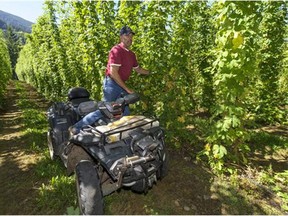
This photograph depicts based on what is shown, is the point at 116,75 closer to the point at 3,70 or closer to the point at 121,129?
the point at 121,129

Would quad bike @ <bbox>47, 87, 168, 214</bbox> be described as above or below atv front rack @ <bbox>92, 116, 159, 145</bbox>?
below

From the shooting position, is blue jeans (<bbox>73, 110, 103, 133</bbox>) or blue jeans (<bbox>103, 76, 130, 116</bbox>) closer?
blue jeans (<bbox>73, 110, 103, 133</bbox>)

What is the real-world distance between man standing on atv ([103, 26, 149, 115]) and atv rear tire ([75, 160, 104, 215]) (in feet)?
5.79

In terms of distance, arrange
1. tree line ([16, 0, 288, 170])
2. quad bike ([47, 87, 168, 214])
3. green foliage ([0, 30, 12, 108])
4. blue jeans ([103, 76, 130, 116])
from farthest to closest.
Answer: green foliage ([0, 30, 12, 108]) < blue jeans ([103, 76, 130, 116]) < tree line ([16, 0, 288, 170]) < quad bike ([47, 87, 168, 214])

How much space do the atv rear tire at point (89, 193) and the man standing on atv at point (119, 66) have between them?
1765mm

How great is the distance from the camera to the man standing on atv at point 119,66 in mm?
4953

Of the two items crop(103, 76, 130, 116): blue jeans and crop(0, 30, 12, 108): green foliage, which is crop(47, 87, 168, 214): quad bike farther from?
crop(0, 30, 12, 108): green foliage

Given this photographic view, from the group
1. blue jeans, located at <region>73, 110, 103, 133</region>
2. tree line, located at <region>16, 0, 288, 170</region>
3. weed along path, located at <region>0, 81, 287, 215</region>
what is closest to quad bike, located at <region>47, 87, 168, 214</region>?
blue jeans, located at <region>73, 110, 103, 133</region>

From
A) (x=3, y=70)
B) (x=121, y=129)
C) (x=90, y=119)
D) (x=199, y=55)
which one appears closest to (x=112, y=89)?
(x=90, y=119)

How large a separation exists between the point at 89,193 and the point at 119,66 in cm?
252

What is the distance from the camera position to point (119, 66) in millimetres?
5043

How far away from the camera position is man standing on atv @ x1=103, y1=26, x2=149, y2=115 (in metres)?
4.95

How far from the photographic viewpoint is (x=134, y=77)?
675cm

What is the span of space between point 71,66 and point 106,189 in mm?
8101
